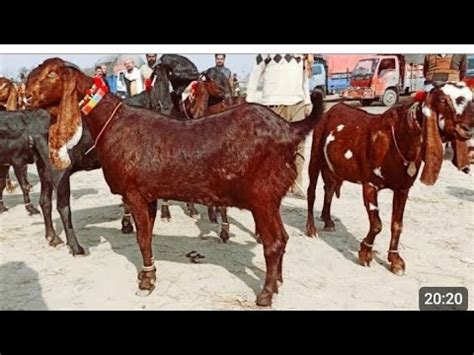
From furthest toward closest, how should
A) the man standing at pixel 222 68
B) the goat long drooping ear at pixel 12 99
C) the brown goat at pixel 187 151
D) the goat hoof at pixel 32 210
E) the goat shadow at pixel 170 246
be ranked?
the goat hoof at pixel 32 210 → the goat shadow at pixel 170 246 → the goat long drooping ear at pixel 12 99 → the man standing at pixel 222 68 → the brown goat at pixel 187 151

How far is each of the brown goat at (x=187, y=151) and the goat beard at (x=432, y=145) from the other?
0.85 metres

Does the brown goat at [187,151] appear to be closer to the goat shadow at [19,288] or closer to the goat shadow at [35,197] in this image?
the goat shadow at [35,197]

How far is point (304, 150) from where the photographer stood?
4.90 m

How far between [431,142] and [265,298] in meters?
1.75

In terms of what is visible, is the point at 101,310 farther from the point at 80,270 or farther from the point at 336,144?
the point at 336,144

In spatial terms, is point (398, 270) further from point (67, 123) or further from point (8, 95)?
point (8, 95)

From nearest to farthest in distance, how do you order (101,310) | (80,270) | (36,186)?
(101,310)
(80,270)
(36,186)

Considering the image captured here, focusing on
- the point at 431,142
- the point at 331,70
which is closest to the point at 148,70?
the point at 331,70

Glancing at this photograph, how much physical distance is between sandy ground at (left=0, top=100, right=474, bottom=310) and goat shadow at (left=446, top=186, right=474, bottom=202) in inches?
0.5

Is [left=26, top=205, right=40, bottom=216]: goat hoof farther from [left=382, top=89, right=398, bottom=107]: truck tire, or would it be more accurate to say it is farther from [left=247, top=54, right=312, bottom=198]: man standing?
[left=382, top=89, right=398, bottom=107]: truck tire

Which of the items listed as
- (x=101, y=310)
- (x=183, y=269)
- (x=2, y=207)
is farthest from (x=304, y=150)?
(x=2, y=207)

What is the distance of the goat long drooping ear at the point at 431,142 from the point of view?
156 inches

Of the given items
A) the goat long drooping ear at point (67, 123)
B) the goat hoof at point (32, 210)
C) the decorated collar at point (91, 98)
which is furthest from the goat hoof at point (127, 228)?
the decorated collar at point (91, 98)
